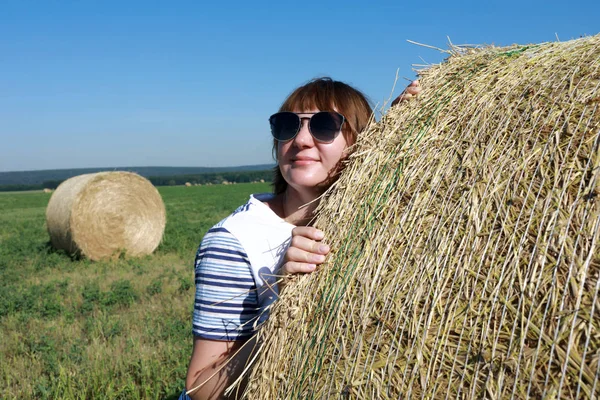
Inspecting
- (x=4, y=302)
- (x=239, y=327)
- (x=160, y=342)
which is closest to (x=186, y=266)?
(x=4, y=302)

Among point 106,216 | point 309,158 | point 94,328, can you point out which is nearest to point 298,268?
point 309,158

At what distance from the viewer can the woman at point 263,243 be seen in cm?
247

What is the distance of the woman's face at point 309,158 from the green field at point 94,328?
2.74 m

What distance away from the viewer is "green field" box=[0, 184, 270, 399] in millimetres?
4688

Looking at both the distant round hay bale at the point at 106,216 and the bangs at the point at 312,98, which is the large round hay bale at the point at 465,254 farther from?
the distant round hay bale at the point at 106,216

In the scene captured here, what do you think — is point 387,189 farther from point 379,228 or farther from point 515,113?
Answer: point 515,113

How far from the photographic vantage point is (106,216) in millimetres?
12180

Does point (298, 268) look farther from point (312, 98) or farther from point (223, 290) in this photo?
point (312, 98)

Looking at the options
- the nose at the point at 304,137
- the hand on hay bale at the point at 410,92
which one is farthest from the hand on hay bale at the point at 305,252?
the hand on hay bale at the point at 410,92

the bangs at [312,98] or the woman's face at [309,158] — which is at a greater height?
the bangs at [312,98]

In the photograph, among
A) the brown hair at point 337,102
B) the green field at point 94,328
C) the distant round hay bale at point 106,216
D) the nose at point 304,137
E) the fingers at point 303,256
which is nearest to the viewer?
the fingers at point 303,256

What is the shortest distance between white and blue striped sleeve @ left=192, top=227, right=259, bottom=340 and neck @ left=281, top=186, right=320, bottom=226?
454 mm

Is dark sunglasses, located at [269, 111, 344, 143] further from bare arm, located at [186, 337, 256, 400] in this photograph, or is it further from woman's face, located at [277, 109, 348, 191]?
bare arm, located at [186, 337, 256, 400]

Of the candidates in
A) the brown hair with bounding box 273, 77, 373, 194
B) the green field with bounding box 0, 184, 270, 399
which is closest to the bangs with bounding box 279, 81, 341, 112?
the brown hair with bounding box 273, 77, 373, 194
